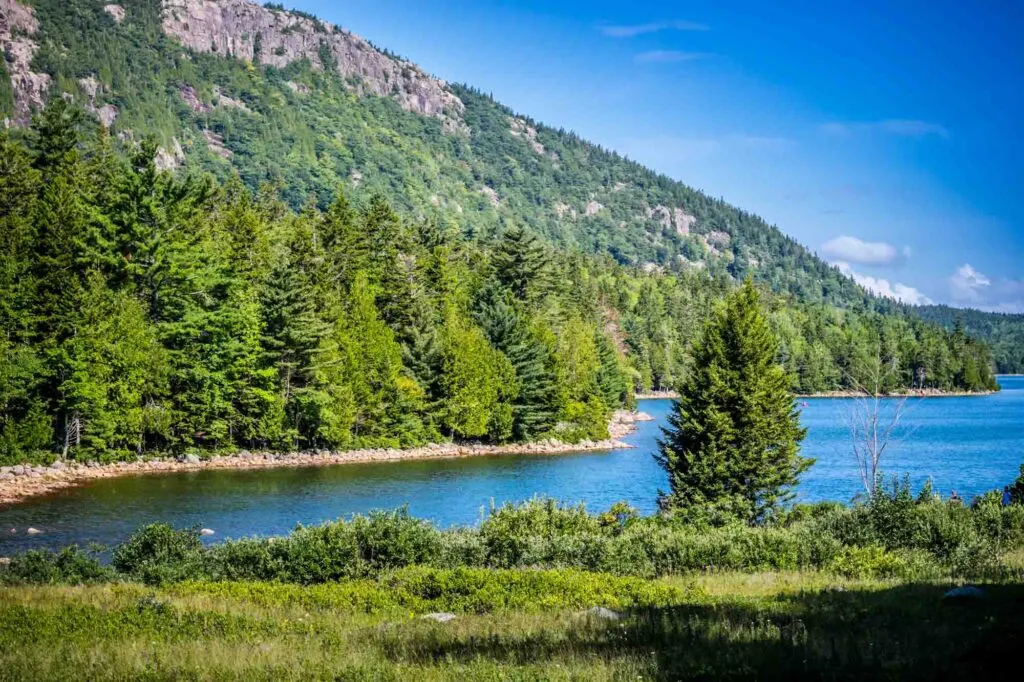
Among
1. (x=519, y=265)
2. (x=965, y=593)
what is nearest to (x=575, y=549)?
(x=965, y=593)

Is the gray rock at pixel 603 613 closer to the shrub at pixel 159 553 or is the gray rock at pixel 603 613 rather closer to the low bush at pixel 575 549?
the low bush at pixel 575 549

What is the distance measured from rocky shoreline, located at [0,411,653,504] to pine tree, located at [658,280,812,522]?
3546 cm

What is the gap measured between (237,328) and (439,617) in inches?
2162

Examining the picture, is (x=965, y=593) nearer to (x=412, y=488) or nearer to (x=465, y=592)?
(x=465, y=592)

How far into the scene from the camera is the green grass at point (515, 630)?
29.9ft

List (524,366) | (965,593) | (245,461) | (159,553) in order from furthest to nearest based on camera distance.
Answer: (524,366), (245,461), (159,553), (965,593)

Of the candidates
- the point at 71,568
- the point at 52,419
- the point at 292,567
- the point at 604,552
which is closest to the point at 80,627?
the point at 292,567

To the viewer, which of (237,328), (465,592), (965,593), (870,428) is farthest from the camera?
(237,328)

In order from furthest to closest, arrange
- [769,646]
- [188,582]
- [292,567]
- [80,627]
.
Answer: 1. [292,567]
2. [188,582]
3. [80,627]
4. [769,646]

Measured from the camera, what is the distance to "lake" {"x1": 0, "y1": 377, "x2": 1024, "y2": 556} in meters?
39.2

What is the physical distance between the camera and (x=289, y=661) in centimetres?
1008

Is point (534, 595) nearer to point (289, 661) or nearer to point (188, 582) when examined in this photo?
point (289, 661)

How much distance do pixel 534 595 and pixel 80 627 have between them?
26.7 ft

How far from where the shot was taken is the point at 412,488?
176 ft
